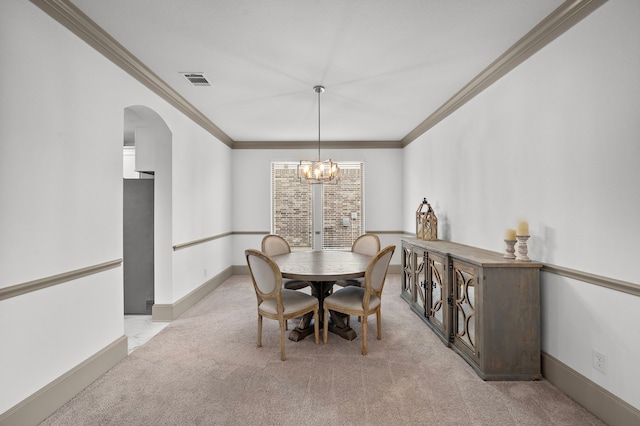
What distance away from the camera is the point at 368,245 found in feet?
12.8

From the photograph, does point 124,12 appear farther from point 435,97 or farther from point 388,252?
point 435,97

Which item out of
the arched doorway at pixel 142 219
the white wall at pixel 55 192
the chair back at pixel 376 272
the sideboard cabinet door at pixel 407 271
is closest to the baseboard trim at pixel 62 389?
the white wall at pixel 55 192

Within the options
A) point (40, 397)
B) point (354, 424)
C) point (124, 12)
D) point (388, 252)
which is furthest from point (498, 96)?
point (40, 397)

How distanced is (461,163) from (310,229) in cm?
326

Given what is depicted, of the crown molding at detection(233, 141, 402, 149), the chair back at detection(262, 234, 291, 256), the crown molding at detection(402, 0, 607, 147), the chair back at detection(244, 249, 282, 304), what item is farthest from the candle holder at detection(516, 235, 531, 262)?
the crown molding at detection(233, 141, 402, 149)

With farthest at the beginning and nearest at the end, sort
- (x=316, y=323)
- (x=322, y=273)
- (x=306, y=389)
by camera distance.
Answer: (x=316, y=323) → (x=322, y=273) → (x=306, y=389)

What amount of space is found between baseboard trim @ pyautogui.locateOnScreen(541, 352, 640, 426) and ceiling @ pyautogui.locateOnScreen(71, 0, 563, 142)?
2.44m

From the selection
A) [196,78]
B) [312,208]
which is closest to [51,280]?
[196,78]

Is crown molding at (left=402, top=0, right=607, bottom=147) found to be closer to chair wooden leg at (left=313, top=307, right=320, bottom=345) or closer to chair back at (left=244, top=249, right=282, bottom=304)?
chair back at (left=244, top=249, right=282, bottom=304)

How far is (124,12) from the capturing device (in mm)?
2037

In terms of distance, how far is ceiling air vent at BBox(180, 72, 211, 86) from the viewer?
297cm

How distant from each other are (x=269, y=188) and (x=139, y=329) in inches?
131

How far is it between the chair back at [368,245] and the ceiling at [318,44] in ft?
5.68

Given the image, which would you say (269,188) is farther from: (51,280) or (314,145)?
(51,280)
